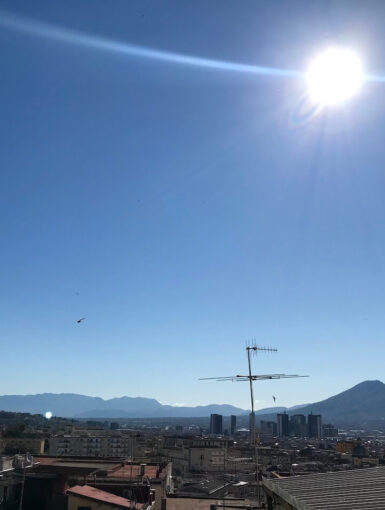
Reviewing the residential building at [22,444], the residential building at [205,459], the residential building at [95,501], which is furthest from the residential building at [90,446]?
the residential building at [95,501]

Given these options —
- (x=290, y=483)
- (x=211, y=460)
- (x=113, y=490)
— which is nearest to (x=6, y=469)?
(x=113, y=490)

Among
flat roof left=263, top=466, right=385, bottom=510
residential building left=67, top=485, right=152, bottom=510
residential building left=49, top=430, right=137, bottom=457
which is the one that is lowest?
residential building left=49, top=430, right=137, bottom=457

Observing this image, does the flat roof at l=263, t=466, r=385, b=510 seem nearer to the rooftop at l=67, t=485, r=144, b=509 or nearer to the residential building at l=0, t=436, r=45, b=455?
the rooftop at l=67, t=485, r=144, b=509

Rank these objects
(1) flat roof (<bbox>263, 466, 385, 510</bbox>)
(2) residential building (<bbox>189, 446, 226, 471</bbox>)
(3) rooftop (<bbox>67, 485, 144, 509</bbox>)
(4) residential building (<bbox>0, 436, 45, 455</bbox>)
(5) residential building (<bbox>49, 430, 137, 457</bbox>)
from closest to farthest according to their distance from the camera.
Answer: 1. (1) flat roof (<bbox>263, 466, 385, 510</bbox>)
2. (3) rooftop (<bbox>67, 485, 144, 509</bbox>)
3. (2) residential building (<bbox>189, 446, 226, 471</bbox>)
4. (4) residential building (<bbox>0, 436, 45, 455</bbox>)
5. (5) residential building (<bbox>49, 430, 137, 457</bbox>)

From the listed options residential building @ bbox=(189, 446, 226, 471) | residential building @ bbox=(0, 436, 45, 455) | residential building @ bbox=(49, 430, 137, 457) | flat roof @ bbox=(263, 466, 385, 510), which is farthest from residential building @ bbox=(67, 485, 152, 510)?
residential building @ bbox=(49, 430, 137, 457)

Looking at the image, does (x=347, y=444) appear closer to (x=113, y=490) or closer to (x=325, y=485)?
(x=113, y=490)

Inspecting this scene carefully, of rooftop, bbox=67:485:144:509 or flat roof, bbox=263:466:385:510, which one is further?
rooftop, bbox=67:485:144:509

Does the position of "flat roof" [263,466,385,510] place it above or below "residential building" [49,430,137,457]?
above

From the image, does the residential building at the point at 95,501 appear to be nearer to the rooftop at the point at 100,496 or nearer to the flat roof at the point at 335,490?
the rooftop at the point at 100,496

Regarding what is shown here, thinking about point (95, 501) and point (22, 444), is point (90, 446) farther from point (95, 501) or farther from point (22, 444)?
point (95, 501)
